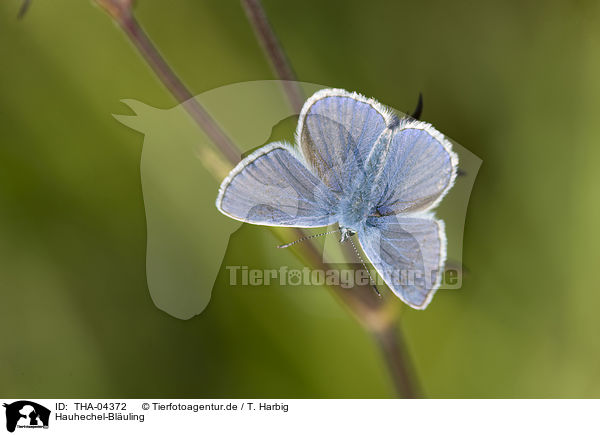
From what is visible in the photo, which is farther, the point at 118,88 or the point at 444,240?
the point at 118,88

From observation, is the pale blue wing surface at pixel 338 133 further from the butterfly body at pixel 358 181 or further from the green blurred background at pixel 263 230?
the green blurred background at pixel 263 230

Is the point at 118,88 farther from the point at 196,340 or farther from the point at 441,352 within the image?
the point at 441,352

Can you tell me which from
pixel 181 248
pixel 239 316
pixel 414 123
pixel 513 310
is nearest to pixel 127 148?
pixel 181 248

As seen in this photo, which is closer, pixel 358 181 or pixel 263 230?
pixel 358 181
